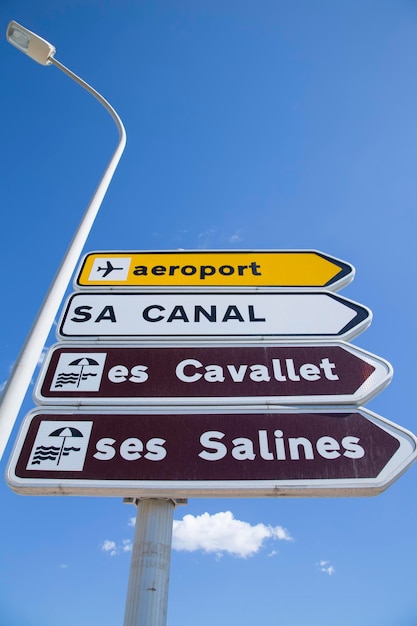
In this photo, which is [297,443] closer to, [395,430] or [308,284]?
[395,430]

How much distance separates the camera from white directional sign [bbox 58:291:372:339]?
115 inches

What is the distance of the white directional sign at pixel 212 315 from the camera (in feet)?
9.56

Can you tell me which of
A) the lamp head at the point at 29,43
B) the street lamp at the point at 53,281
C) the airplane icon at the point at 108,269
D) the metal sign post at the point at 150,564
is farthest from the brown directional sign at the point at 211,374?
the lamp head at the point at 29,43

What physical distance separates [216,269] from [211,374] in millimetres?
1081

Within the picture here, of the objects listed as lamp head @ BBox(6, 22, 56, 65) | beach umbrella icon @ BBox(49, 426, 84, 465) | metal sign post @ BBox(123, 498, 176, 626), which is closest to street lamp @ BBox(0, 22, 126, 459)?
lamp head @ BBox(6, 22, 56, 65)

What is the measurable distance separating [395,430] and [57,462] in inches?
74.0

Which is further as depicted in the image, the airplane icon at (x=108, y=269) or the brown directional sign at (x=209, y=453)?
the airplane icon at (x=108, y=269)

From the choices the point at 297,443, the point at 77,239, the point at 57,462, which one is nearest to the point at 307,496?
the point at 297,443

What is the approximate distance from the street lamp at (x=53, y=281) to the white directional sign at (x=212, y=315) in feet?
1.12

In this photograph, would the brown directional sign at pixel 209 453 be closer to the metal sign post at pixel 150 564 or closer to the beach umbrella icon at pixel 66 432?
the beach umbrella icon at pixel 66 432

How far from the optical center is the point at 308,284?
10.6ft

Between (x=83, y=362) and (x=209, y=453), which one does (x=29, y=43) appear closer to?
(x=83, y=362)

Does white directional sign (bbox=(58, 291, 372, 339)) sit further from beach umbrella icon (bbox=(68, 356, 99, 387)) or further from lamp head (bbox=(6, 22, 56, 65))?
lamp head (bbox=(6, 22, 56, 65))

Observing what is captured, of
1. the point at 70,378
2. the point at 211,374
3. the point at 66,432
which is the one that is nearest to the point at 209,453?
the point at 211,374
